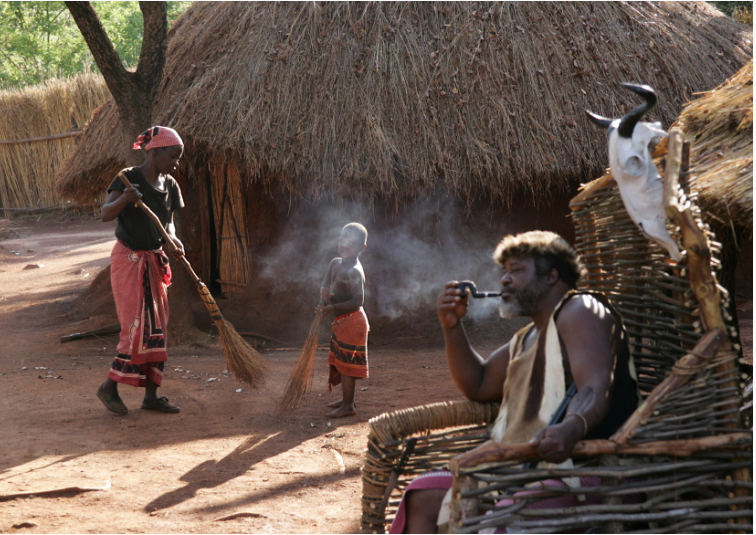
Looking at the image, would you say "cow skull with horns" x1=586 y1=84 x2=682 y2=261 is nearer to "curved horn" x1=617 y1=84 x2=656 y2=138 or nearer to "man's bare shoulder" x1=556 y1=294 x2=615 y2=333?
"curved horn" x1=617 y1=84 x2=656 y2=138

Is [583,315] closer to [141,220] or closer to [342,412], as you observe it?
[342,412]

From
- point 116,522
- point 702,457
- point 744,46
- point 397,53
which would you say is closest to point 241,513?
point 116,522

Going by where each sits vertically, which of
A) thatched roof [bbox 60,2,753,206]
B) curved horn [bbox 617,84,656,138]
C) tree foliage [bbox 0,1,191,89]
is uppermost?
tree foliage [bbox 0,1,191,89]

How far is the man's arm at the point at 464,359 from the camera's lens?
2588 millimetres

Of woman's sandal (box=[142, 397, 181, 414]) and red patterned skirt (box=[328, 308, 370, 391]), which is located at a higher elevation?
red patterned skirt (box=[328, 308, 370, 391])

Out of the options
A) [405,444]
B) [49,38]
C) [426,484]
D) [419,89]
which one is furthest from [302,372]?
[49,38]

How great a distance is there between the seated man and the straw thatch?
16058 mm

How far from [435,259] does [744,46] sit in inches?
177

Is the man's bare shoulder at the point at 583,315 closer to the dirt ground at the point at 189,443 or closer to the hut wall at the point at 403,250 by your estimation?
the dirt ground at the point at 189,443

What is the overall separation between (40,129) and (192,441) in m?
14.8

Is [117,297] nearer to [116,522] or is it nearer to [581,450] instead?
[116,522]

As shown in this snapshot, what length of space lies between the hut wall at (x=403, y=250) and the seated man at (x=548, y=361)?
4.77 metres

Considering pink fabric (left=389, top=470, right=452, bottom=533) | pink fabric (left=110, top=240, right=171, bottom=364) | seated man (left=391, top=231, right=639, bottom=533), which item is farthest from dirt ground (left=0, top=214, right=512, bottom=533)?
seated man (left=391, top=231, right=639, bottom=533)

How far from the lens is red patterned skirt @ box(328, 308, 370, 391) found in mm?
4750
